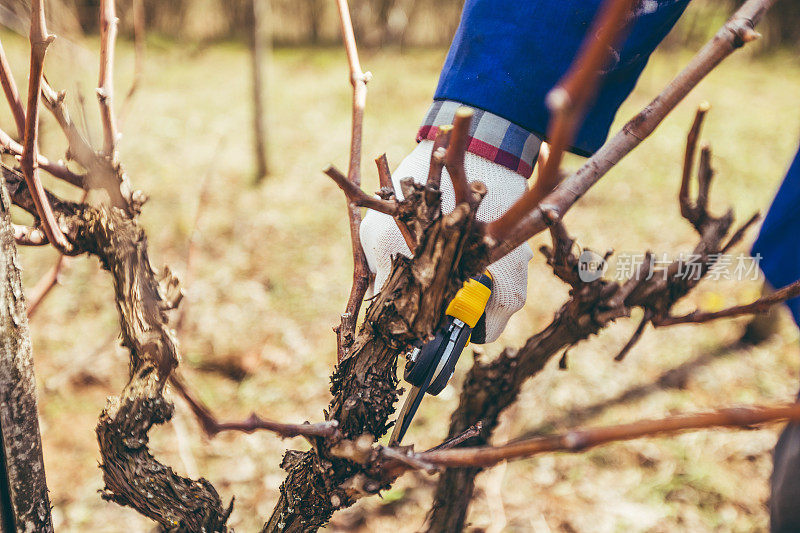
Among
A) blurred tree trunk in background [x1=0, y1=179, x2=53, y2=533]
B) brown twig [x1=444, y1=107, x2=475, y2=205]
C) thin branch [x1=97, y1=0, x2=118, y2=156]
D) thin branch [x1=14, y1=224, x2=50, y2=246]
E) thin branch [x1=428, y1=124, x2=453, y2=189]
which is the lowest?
blurred tree trunk in background [x1=0, y1=179, x2=53, y2=533]

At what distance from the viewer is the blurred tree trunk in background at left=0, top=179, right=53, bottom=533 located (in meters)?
0.74

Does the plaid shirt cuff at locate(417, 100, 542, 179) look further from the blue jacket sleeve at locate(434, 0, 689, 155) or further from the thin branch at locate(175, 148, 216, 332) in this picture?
the thin branch at locate(175, 148, 216, 332)

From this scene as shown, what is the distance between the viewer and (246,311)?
3.28 meters

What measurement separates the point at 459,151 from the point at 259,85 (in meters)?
4.01

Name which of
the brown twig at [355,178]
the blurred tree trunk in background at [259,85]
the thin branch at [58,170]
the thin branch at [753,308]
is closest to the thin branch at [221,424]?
the brown twig at [355,178]

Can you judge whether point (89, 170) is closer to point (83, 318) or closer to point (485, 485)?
point (485, 485)

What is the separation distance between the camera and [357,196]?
0.64m

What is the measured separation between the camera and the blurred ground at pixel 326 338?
2.29 meters

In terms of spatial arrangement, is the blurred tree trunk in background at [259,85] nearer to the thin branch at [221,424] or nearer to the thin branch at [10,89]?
the thin branch at [10,89]

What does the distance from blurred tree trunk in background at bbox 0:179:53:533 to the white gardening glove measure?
51 centimetres

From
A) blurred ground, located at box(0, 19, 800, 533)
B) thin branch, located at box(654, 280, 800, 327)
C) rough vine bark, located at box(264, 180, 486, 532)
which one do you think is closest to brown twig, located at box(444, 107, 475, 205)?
rough vine bark, located at box(264, 180, 486, 532)

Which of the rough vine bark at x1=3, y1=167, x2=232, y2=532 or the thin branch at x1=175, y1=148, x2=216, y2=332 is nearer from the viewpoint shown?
the rough vine bark at x1=3, y1=167, x2=232, y2=532

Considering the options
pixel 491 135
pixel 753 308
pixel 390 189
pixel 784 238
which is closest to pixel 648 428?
pixel 390 189

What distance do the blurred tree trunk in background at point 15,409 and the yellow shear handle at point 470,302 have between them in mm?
606
